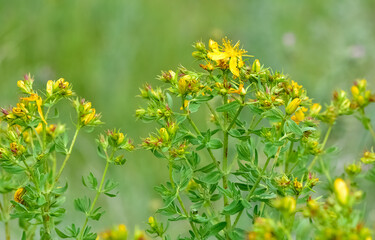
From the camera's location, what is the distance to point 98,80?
15.9ft

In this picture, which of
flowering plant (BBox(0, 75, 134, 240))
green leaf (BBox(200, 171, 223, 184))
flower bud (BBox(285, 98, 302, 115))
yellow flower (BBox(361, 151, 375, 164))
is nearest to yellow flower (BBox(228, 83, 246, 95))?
flower bud (BBox(285, 98, 302, 115))

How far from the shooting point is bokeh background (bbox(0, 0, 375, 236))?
13.9 ft

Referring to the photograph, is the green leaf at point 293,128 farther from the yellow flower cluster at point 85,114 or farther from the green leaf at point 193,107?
the yellow flower cluster at point 85,114

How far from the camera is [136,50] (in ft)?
17.0

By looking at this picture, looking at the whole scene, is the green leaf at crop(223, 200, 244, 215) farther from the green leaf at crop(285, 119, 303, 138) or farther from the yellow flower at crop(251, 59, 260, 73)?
the yellow flower at crop(251, 59, 260, 73)

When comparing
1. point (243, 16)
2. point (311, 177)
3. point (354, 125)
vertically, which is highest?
point (243, 16)

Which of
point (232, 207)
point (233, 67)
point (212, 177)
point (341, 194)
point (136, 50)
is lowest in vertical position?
point (341, 194)

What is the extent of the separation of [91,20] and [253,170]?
4433mm

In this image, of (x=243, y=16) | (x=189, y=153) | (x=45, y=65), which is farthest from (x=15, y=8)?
(x=189, y=153)

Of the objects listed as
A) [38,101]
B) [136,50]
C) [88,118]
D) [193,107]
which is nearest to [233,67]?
[193,107]

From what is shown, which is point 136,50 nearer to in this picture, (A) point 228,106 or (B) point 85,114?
(B) point 85,114

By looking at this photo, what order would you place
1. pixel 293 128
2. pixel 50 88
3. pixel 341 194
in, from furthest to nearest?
pixel 50 88, pixel 293 128, pixel 341 194

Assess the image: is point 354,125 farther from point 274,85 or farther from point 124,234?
point 124,234

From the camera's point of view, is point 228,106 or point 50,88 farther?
point 50,88
